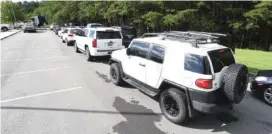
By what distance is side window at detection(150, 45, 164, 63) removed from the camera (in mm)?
4831

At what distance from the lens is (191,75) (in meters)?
4.13

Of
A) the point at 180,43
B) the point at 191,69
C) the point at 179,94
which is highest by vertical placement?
the point at 180,43

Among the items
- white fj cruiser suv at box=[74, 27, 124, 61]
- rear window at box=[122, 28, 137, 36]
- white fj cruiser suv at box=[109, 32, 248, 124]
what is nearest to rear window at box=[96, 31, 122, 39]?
white fj cruiser suv at box=[74, 27, 124, 61]

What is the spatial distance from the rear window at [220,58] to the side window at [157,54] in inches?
43.3

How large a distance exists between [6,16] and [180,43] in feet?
235

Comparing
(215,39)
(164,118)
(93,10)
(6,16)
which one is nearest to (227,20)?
(215,39)

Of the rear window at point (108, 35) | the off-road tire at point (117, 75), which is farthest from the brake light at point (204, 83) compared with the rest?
the rear window at point (108, 35)

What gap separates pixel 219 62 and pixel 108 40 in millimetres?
6485

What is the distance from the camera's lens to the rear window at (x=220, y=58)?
13.5 feet

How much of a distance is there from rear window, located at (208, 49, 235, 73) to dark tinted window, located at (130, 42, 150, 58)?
5.61ft

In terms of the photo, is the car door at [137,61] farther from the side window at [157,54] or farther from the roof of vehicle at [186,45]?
the roof of vehicle at [186,45]

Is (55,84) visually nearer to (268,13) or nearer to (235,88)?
(235,88)

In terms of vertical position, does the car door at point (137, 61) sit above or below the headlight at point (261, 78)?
above

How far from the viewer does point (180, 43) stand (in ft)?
15.4
